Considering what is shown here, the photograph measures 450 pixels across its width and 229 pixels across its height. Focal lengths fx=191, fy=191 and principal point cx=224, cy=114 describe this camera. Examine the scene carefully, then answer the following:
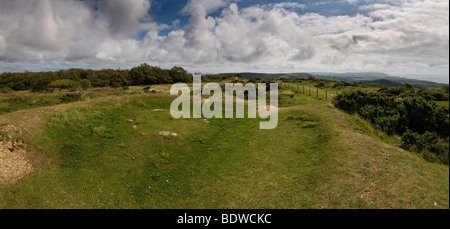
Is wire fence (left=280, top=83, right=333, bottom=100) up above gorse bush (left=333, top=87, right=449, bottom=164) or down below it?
above

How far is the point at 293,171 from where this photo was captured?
1140 cm

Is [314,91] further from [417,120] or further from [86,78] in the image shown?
[86,78]

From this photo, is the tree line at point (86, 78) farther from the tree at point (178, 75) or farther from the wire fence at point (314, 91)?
the wire fence at point (314, 91)

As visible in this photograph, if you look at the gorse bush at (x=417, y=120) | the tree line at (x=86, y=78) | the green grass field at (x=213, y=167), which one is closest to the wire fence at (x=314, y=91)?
the gorse bush at (x=417, y=120)

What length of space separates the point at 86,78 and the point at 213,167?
71.3m

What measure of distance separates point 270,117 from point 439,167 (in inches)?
631

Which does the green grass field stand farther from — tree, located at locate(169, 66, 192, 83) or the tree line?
tree, located at locate(169, 66, 192, 83)

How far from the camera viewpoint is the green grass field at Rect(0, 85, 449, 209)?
28.4 feet

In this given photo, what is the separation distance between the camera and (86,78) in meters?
65.1

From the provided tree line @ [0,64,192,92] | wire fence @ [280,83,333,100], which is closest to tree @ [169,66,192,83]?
tree line @ [0,64,192,92]

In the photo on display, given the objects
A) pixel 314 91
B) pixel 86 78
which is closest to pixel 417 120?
pixel 314 91

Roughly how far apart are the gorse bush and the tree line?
5809 cm

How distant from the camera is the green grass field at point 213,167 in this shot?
8648 millimetres
